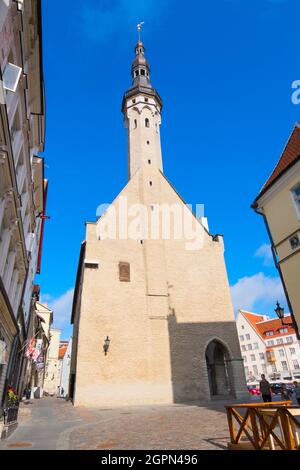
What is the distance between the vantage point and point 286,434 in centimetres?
495

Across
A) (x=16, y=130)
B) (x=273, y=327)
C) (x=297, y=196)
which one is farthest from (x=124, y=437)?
(x=273, y=327)

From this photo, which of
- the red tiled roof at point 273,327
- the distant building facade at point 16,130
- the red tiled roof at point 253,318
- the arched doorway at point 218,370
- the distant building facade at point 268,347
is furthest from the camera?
the red tiled roof at point 253,318

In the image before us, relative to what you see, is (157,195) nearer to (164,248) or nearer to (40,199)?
(164,248)

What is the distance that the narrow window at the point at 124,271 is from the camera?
22734 mm

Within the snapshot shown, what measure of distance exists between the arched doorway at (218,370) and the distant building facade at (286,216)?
1206 centimetres

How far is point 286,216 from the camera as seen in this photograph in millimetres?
12711

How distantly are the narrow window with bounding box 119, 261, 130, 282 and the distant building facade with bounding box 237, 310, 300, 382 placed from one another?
40518 mm

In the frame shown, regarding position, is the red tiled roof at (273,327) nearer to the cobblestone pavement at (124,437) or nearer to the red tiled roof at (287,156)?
the red tiled roof at (287,156)

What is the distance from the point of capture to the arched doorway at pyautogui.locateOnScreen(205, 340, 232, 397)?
75.0ft

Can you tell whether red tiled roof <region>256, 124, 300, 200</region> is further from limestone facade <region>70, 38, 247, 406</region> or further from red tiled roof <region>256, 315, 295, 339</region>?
red tiled roof <region>256, 315, 295, 339</region>

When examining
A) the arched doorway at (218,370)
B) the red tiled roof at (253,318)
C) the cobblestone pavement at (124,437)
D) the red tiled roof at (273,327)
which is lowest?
the cobblestone pavement at (124,437)

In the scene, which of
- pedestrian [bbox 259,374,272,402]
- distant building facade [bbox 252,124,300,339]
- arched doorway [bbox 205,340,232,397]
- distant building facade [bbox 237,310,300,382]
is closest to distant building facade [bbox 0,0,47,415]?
distant building facade [bbox 252,124,300,339]

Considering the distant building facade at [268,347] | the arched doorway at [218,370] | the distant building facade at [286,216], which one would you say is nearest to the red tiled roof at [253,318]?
the distant building facade at [268,347]

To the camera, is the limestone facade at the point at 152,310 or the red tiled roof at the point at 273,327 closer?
the limestone facade at the point at 152,310
